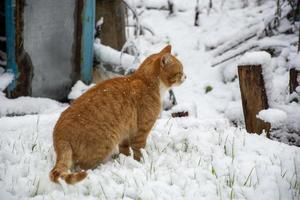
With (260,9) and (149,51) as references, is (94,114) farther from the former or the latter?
(260,9)

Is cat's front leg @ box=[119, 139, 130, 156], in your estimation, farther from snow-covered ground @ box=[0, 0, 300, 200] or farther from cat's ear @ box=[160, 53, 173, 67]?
cat's ear @ box=[160, 53, 173, 67]

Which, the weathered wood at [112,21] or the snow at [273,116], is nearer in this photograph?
the snow at [273,116]

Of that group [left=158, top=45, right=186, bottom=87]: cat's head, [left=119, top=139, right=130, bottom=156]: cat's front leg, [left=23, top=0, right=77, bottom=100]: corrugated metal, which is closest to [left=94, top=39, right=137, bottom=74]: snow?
[left=23, top=0, right=77, bottom=100]: corrugated metal

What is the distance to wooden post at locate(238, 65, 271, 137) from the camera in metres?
4.33

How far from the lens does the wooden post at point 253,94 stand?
4.33 metres

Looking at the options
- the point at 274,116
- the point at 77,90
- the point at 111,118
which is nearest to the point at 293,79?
the point at 274,116

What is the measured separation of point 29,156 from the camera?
3.69m

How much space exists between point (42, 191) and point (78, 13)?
3.50 m

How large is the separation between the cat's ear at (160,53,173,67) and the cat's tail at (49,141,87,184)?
4.07ft

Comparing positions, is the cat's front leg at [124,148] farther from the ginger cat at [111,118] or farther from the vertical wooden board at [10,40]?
the vertical wooden board at [10,40]

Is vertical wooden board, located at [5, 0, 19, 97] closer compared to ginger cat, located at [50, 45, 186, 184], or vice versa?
ginger cat, located at [50, 45, 186, 184]

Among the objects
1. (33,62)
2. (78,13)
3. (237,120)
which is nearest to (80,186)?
(237,120)

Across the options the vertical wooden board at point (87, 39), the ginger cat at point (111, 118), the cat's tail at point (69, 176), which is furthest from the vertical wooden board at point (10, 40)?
the cat's tail at point (69, 176)

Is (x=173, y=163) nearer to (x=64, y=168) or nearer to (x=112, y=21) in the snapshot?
(x=64, y=168)
